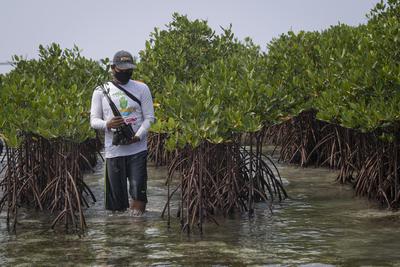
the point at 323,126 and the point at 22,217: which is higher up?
the point at 323,126

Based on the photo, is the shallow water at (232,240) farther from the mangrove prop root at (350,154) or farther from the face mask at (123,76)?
the face mask at (123,76)

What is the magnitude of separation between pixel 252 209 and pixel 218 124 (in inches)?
58.6

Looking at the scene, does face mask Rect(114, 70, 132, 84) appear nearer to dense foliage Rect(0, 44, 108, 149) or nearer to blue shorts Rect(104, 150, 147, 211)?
dense foliage Rect(0, 44, 108, 149)

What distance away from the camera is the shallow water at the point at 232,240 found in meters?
8.36

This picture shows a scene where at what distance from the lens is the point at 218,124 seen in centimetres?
1002

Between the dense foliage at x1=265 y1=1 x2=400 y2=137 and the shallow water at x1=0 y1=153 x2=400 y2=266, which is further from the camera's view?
the dense foliage at x1=265 y1=1 x2=400 y2=137

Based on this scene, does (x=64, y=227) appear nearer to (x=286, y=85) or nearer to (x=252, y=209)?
(x=252, y=209)

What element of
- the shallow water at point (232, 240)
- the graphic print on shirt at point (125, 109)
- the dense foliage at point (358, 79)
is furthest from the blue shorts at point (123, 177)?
the dense foliage at point (358, 79)

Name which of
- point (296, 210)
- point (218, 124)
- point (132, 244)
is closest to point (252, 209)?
point (296, 210)

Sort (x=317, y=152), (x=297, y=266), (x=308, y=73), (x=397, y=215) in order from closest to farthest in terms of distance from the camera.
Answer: (x=297, y=266)
(x=397, y=215)
(x=308, y=73)
(x=317, y=152)

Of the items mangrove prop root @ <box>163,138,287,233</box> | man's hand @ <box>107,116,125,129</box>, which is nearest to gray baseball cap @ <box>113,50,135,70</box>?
man's hand @ <box>107,116,125,129</box>

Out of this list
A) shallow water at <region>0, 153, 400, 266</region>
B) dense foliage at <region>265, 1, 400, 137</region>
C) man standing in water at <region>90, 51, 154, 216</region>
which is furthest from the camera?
dense foliage at <region>265, 1, 400, 137</region>

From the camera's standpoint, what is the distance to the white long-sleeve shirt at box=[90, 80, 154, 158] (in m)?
9.97

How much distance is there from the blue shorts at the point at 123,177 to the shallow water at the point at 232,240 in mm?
295
